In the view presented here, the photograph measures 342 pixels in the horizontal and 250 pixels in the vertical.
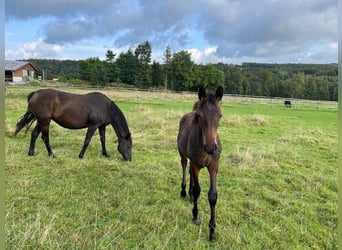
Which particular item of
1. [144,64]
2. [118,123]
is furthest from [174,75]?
[118,123]

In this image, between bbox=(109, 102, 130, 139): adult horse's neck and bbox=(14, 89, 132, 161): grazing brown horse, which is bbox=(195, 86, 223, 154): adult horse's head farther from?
bbox=(109, 102, 130, 139): adult horse's neck

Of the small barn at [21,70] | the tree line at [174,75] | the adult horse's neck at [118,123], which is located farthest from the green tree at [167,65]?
the adult horse's neck at [118,123]

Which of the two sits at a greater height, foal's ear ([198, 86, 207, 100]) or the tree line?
A: the tree line

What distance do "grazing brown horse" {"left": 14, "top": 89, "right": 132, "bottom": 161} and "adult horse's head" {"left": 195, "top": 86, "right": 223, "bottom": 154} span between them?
400 cm

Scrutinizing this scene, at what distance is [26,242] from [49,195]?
1623mm

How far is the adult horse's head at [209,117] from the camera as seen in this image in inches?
109

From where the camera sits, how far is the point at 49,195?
4.18m

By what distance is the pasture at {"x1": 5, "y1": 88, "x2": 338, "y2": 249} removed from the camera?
3.11 metres

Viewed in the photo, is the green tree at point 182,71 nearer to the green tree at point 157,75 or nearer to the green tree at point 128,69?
the green tree at point 157,75

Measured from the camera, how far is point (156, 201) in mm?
4195

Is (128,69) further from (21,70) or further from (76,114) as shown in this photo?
(76,114)

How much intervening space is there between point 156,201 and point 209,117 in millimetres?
1942

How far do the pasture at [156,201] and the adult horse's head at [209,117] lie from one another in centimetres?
115

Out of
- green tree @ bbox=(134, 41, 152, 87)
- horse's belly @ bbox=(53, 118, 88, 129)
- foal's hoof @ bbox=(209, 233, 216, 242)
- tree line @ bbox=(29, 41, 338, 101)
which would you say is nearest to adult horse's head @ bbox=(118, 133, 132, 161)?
horse's belly @ bbox=(53, 118, 88, 129)
